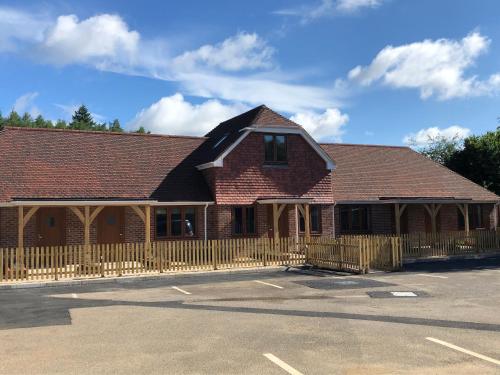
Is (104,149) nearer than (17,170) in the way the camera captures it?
No

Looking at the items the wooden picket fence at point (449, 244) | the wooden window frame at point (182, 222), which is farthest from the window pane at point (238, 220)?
the wooden picket fence at point (449, 244)

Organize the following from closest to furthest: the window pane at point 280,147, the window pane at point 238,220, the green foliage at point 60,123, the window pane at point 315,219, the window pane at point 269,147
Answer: the window pane at point 238,220, the window pane at point 269,147, the window pane at point 280,147, the window pane at point 315,219, the green foliage at point 60,123

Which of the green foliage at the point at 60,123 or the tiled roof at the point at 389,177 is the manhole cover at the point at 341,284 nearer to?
the tiled roof at the point at 389,177

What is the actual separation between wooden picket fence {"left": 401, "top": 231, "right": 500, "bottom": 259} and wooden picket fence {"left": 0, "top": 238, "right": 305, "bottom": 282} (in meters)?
5.15

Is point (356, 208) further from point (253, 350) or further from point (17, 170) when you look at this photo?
point (253, 350)

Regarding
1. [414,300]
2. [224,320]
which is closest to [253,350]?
[224,320]

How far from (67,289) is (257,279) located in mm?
6005

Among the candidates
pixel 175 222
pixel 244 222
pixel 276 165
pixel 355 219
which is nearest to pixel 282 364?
pixel 175 222

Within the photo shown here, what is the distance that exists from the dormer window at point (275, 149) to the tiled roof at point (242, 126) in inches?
24.0

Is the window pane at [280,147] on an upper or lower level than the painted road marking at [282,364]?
upper

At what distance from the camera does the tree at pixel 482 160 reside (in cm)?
3847

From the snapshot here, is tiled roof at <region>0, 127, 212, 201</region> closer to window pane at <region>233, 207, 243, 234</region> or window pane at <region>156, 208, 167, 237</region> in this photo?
window pane at <region>156, 208, 167, 237</region>

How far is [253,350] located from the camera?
25.7 feet

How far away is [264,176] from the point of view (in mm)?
25125
